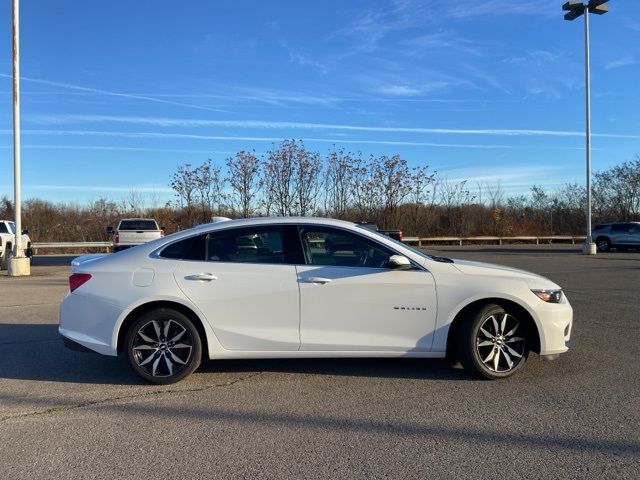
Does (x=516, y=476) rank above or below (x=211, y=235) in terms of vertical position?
below

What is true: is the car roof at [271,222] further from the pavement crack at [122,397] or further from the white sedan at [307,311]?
the pavement crack at [122,397]

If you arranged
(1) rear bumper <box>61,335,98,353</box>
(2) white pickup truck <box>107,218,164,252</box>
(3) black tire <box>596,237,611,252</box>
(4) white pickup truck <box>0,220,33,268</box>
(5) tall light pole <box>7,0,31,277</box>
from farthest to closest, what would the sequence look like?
(3) black tire <box>596,237,611,252</box> < (2) white pickup truck <box>107,218,164,252</box> < (4) white pickup truck <box>0,220,33,268</box> < (5) tall light pole <box>7,0,31,277</box> < (1) rear bumper <box>61,335,98,353</box>

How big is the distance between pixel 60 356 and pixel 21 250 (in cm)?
1290

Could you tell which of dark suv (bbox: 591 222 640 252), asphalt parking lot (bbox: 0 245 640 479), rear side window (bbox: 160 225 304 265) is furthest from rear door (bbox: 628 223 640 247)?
rear side window (bbox: 160 225 304 265)

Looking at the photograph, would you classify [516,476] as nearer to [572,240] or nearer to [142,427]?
[142,427]

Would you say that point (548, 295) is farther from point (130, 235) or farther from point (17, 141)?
point (17, 141)

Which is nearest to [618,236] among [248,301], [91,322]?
[248,301]

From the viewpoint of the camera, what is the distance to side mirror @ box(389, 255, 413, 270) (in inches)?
208

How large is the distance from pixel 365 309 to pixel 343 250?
0.62 metres

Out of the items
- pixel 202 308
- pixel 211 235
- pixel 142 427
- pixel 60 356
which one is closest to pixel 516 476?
pixel 142 427

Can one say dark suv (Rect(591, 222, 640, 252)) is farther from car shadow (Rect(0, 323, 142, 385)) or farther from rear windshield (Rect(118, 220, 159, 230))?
car shadow (Rect(0, 323, 142, 385))

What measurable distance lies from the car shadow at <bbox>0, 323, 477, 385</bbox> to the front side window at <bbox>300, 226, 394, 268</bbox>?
1195 millimetres

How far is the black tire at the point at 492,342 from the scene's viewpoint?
5.29 metres

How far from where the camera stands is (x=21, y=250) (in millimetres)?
17594
